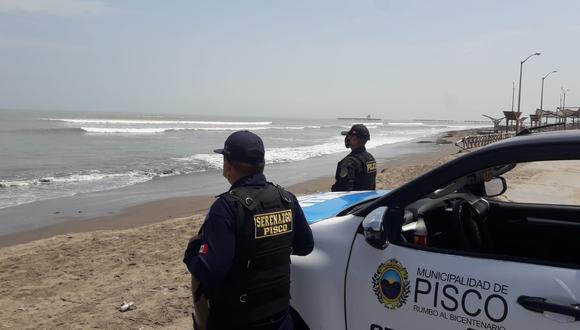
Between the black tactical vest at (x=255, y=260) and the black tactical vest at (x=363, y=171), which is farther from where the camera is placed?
the black tactical vest at (x=363, y=171)

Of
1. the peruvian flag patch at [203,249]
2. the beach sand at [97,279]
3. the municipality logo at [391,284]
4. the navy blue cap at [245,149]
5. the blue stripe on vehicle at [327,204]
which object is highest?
the navy blue cap at [245,149]

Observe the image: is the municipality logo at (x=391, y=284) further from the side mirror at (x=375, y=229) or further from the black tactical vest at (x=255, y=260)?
the black tactical vest at (x=255, y=260)

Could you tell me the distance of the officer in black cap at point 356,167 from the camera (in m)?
5.38

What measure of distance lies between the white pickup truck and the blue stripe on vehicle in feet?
0.11

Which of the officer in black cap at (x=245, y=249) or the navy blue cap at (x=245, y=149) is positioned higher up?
the navy blue cap at (x=245, y=149)

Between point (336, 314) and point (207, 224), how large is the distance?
34.7 inches

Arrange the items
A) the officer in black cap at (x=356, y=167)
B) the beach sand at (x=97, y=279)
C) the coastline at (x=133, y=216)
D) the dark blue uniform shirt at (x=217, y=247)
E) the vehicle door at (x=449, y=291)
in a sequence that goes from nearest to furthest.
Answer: the vehicle door at (x=449, y=291) → the dark blue uniform shirt at (x=217, y=247) → the beach sand at (x=97, y=279) → the officer in black cap at (x=356, y=167) → the coastline at (x=133, y=216)

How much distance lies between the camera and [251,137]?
246 cm

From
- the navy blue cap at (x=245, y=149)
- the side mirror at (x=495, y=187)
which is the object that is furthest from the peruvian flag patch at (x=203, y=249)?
the side mirror at (x=495, y=187)

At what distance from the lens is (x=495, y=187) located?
3.83 metres

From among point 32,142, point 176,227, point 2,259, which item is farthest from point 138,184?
point 32,142

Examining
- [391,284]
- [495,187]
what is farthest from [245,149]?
[495,187]

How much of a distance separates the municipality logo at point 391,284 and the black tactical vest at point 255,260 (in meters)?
0.49

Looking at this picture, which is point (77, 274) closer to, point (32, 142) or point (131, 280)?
point (131, 280)
